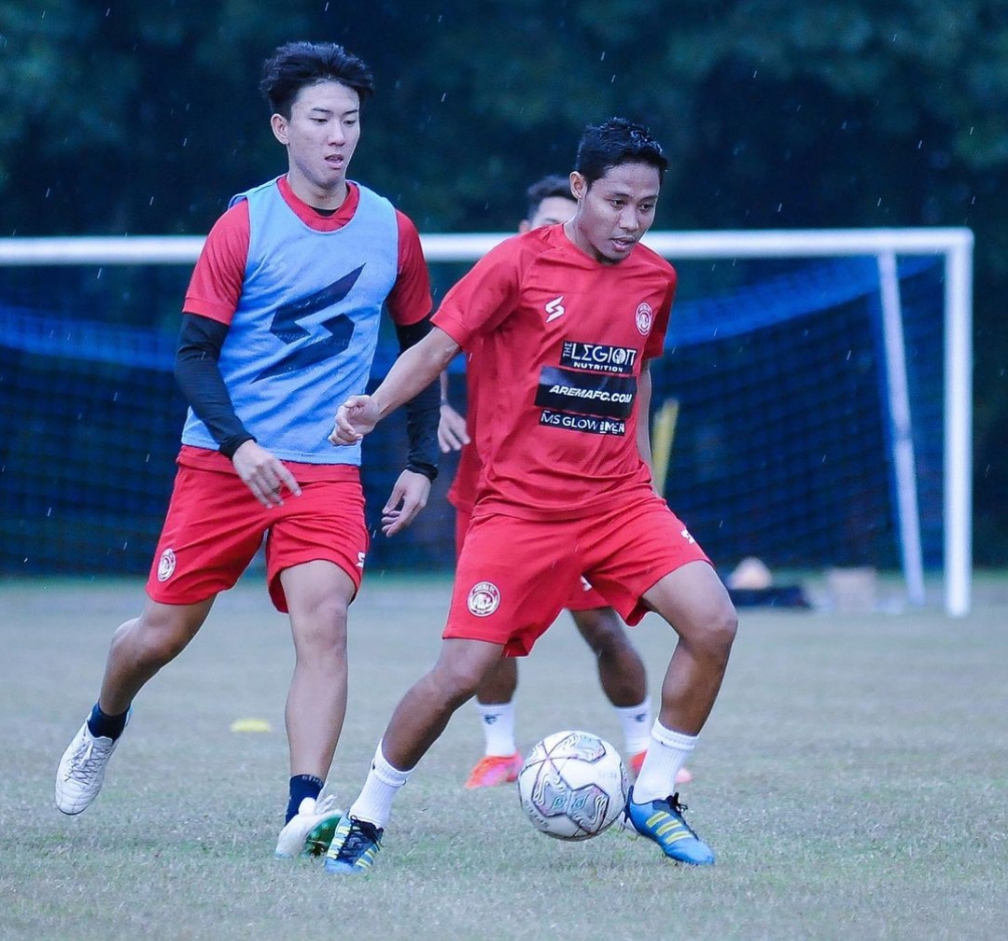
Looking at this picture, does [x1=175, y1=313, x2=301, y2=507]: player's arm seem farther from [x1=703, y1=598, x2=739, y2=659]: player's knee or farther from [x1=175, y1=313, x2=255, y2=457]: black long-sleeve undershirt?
[x1=703, y1=598, x2=739, y2=659]: player's knee

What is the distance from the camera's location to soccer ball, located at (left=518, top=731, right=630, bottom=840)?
4.56 metres

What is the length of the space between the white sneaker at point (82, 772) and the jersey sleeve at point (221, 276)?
4.19 feet

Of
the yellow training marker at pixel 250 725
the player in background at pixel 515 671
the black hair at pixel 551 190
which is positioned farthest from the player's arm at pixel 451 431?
the yellow training marker at pixel 250 725

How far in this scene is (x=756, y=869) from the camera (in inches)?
172

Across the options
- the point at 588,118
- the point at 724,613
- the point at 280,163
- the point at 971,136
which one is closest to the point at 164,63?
the point at 280,163

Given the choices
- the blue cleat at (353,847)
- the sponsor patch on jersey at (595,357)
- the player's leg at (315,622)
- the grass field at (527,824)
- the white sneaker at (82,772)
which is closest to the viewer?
the grass field at (527,824)

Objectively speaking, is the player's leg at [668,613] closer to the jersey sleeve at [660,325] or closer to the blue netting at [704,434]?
the jersey sleeve at [660,325]

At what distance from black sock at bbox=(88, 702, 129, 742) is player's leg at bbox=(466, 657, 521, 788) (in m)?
1.36

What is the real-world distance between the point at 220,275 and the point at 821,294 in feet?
44.1

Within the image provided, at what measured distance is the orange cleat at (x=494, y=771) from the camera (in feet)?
20.0

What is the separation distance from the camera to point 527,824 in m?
5.23

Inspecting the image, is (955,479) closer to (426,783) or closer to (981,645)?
(981,645)

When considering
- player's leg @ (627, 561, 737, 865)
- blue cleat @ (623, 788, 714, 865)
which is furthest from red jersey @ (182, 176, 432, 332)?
blue cleat @ (623, 788, 714, 865)

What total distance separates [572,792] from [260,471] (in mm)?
1121
